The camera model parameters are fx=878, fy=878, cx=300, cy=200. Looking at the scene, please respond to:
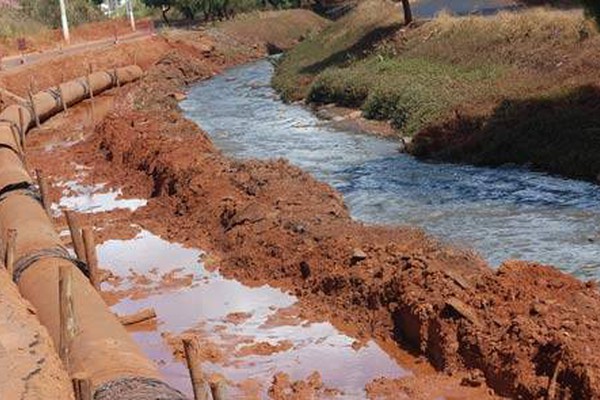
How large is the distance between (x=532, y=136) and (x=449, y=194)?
4.01m

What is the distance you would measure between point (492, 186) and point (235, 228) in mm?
6993

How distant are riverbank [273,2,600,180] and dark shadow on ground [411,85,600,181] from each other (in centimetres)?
3

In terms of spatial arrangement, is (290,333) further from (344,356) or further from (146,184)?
(146,184)

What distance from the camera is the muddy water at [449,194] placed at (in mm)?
16922

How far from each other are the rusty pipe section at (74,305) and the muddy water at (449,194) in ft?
24.0

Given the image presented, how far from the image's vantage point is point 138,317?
47.7ft

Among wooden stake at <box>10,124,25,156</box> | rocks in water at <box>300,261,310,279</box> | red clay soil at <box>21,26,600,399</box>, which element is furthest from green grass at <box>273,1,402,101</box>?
rocks in water at <box>300,261,310,279</box>

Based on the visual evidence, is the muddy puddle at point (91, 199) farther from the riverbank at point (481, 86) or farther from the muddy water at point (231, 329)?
the riverbank at point (481, 86)

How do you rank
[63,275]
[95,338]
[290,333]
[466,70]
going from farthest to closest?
1. [466,70]
2. [290,333]
3. [95,338]
4. [63,275]

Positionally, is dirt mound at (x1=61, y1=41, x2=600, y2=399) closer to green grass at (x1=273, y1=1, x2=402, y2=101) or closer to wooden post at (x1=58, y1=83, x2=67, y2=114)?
wooden post at (x1=58, y1=83, x2=67, y2=114)

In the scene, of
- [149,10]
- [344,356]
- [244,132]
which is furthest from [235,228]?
[149,10]

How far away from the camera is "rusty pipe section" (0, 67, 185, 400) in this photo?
9.78 meters

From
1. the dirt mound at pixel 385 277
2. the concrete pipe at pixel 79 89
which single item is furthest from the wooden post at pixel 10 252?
the concrete pipe at pixel 79 89

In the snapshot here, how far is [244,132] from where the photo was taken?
34.1 metres
